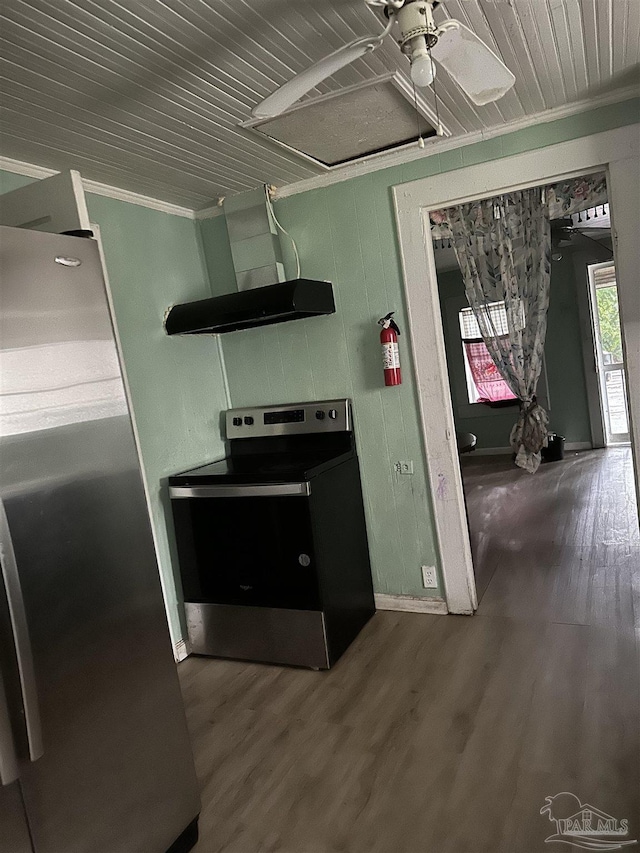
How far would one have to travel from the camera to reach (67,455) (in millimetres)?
1617

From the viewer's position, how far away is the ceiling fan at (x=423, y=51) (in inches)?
56.1

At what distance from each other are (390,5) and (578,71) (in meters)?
1.35

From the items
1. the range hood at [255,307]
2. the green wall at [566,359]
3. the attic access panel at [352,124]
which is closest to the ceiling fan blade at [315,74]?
the attic access panel at [352,124]

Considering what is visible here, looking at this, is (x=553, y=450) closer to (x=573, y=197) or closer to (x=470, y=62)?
(x=573, y=197)

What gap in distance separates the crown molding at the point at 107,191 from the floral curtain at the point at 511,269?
1.72 metres

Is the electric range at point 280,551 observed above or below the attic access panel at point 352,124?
below

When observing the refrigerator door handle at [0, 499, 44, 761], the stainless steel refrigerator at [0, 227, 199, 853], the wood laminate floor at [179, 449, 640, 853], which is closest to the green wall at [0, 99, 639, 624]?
the wood laminate floor at [179, 449, 640, 853]

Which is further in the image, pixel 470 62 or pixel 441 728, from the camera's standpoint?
pixel 441 728

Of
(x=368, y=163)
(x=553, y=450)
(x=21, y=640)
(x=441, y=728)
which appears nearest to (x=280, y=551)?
(x=441, y=728)

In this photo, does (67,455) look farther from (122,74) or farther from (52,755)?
(122,74)

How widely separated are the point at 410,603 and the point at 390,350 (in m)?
1.40

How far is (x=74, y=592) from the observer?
1.62m

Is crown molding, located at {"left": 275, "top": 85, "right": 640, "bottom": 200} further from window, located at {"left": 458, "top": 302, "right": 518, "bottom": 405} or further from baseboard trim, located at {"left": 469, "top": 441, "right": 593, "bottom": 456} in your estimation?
baseboard trim, located at {"left": 469, "top": 441, "right": 593, "bottom": 456}

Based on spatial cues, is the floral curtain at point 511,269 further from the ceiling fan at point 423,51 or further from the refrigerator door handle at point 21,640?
the refrigerator door handle at point 21,640
